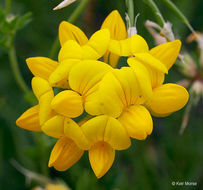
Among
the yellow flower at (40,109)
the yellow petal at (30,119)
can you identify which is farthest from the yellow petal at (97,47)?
the yellow petal at (30,119)

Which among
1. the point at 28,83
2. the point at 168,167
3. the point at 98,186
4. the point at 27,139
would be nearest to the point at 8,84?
the point at 28,83

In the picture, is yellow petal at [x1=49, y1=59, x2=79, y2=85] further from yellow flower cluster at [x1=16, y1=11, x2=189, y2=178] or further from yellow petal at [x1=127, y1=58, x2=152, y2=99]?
yellow petal at [x1=127, y1=58, x2=152, y2=99]

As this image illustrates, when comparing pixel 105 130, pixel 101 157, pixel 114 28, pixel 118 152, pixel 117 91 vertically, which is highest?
pixel 114 28

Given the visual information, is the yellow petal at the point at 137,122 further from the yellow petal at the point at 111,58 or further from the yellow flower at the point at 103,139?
the yellow petal at the point at 111,58

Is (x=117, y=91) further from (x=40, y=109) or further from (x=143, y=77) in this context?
(x=40, y=109)

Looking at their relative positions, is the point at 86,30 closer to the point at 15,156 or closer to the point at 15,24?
the point at 15,156

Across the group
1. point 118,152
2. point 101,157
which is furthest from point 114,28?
point 118,152
